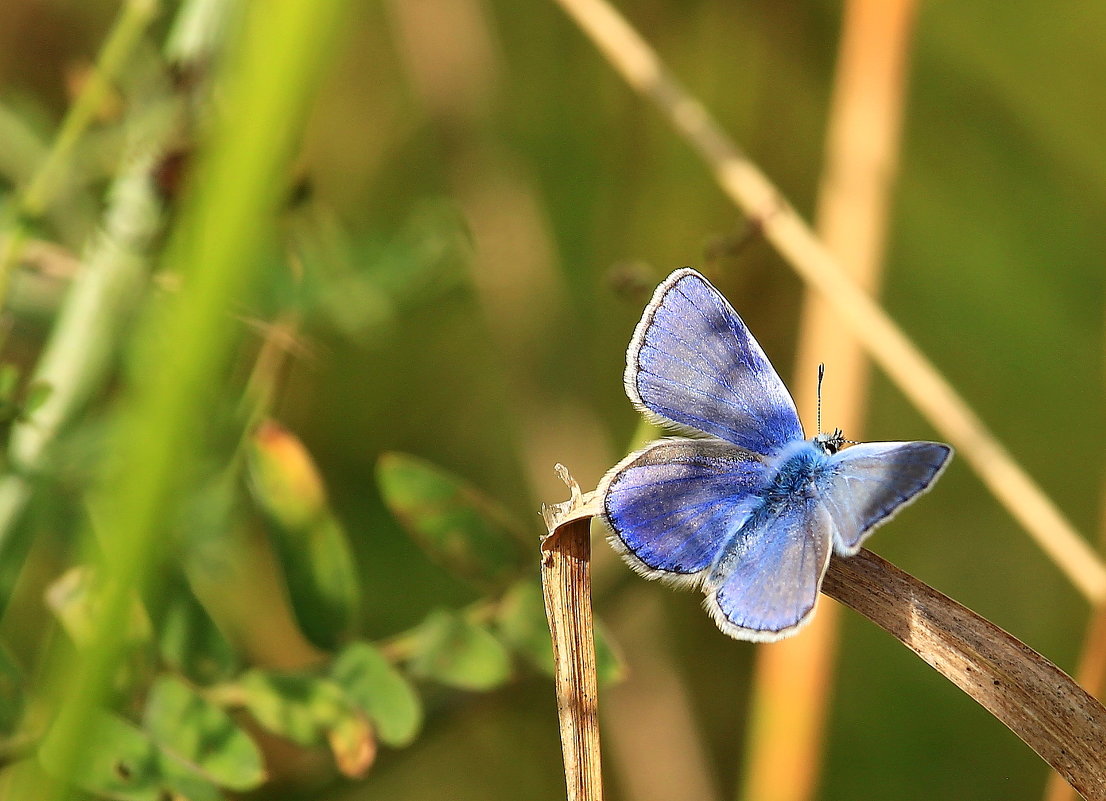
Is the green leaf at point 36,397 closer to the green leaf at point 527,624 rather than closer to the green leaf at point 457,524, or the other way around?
the green leaf at point 457,524

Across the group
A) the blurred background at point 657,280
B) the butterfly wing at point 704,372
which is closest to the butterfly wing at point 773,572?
the butterfly wing at point 704,372

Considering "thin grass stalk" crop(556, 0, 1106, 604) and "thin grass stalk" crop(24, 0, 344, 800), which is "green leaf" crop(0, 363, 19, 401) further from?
"thin grass stalk" crop(556, 0, 1106, 604)

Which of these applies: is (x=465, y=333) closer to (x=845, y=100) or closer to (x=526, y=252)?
(x=526, y=252)

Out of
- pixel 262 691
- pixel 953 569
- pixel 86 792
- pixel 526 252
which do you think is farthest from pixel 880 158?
pixel 86 792

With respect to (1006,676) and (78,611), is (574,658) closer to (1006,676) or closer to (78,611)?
(1006,676)

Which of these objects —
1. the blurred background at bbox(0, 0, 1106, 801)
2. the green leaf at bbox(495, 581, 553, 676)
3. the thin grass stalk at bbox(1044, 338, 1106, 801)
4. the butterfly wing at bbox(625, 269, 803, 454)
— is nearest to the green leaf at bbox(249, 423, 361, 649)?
the green leaf at bbox(495, 581, 553, 676)

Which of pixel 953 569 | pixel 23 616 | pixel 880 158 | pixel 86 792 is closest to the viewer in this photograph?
pixel 86 792
